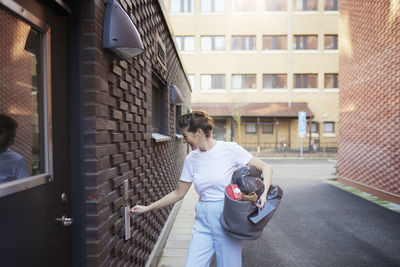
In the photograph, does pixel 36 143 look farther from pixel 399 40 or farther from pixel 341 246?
pixel 399 40

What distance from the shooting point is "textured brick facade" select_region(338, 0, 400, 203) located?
733 centimetres

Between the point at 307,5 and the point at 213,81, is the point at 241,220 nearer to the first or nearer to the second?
the point at 213,81

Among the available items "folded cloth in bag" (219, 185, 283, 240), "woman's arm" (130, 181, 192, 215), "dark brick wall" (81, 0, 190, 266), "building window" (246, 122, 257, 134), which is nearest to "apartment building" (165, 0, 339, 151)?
"building window" (246, 122, 257, 134)

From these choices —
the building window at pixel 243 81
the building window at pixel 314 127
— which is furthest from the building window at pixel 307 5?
the building window at pixel 314 127

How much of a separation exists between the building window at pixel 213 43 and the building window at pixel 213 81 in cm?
252

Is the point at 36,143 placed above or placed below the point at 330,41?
below

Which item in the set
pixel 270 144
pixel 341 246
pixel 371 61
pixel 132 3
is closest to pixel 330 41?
pixel 270 144

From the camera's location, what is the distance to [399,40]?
698 cm

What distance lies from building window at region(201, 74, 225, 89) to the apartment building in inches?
3.3

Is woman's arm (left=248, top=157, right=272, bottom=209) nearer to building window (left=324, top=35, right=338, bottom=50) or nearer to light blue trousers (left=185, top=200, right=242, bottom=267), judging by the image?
light blue trousers (left=185, top=200, right=242, bottom=267)

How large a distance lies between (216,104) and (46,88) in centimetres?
2517

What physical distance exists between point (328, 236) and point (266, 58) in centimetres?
2350

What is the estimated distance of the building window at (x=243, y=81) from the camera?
26.7m

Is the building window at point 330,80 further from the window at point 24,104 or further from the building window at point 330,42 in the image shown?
the window at point 24,104
